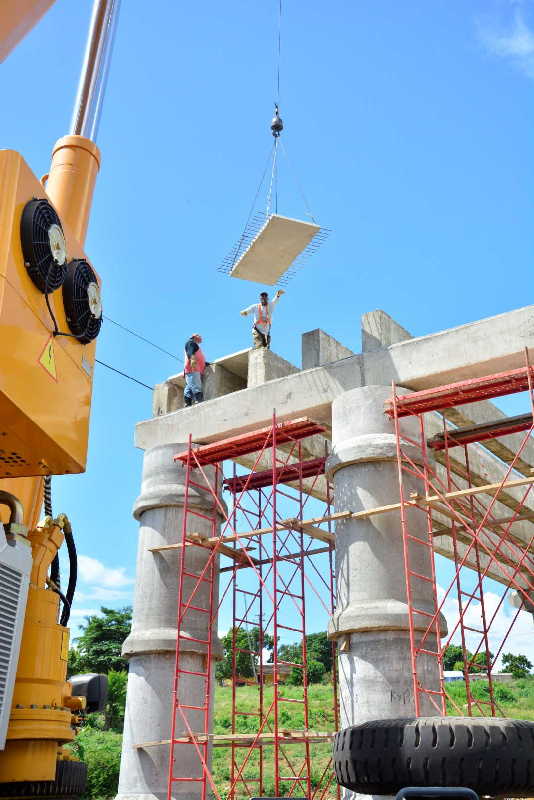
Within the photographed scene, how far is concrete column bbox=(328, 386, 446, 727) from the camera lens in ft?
44.1

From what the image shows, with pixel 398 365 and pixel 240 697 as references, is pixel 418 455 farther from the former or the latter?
pixel 240 697

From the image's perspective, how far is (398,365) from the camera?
15.5 m

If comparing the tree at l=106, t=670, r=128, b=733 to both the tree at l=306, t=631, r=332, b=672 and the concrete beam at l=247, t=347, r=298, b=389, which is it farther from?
the concrete beam at l=247, t=347, r=298, b=389

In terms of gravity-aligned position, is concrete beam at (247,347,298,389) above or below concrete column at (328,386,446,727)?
above

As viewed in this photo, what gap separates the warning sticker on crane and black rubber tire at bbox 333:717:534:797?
383 cm

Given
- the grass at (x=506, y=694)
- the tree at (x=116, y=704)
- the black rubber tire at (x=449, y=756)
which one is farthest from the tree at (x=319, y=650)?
the black rubber tire at (x=449, y=756)

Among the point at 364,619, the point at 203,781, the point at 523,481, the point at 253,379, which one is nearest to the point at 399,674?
the point at 364,619

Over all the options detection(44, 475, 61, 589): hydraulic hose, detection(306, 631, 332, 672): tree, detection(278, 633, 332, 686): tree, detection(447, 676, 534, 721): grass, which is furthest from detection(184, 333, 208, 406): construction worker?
detection(306, 631, 332, 672): tree

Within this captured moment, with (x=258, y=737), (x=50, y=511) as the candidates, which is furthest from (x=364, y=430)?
(x=50, y=511)

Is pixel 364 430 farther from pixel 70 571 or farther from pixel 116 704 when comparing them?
pixel 116 704

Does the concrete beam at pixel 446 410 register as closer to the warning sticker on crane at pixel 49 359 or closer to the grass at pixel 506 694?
the warning sticker on crane at pixel 49 359

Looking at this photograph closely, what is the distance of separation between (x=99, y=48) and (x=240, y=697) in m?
46.5

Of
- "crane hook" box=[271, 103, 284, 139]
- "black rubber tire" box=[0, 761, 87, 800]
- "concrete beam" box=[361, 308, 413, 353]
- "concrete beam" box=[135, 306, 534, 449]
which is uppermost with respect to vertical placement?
"crane hook" box=[271, 103, 284, 139]

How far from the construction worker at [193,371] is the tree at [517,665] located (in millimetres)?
47391
